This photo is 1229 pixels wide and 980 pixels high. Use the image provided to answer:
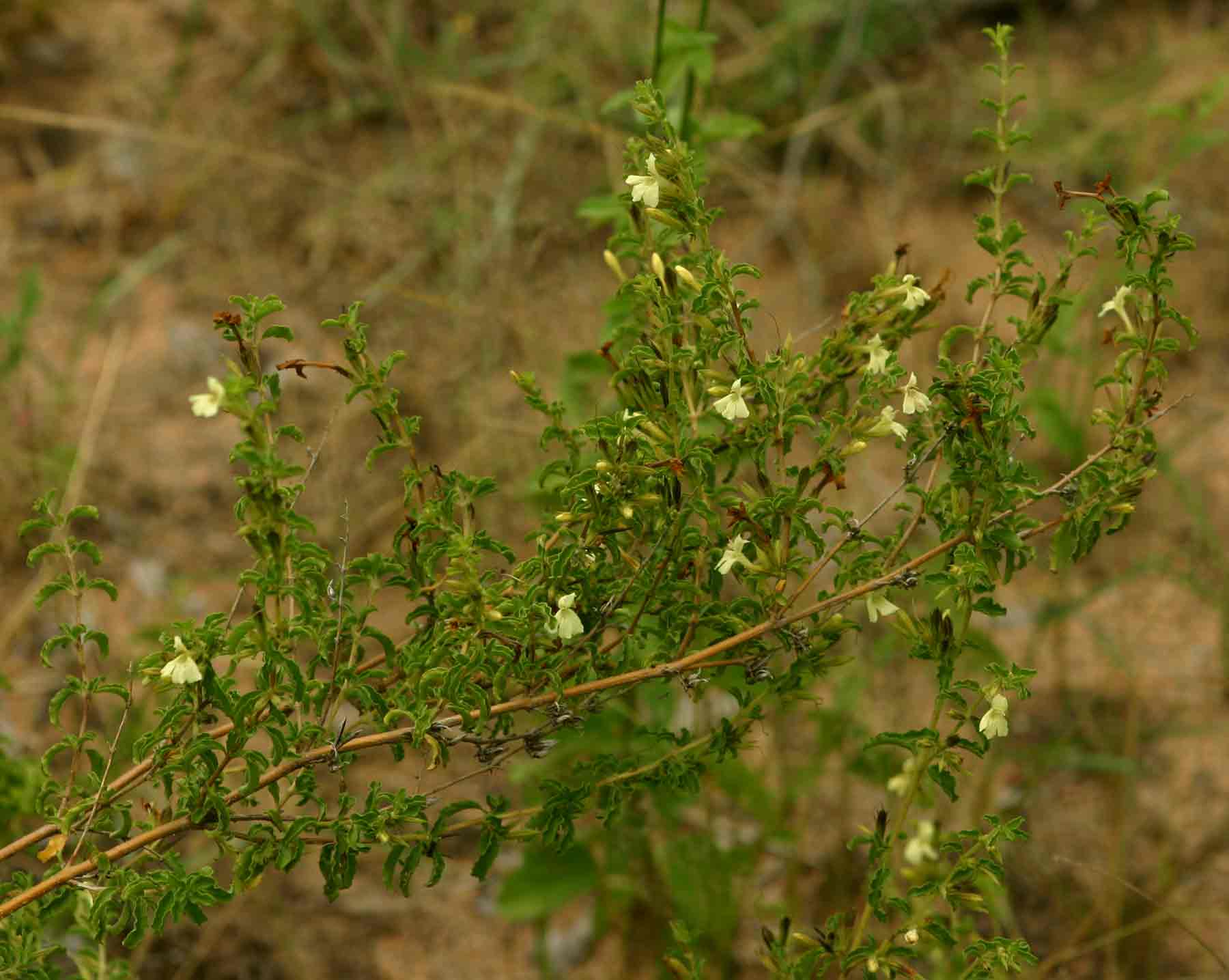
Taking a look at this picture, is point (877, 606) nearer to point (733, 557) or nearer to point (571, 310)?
point (733, 557)

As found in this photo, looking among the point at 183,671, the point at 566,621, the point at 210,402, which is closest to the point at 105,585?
the point at 183,671

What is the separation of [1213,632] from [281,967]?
7.20 ft

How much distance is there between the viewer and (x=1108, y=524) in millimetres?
1602

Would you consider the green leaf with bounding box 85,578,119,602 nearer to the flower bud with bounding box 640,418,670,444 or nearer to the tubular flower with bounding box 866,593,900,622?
the flower bud with bounding box 640,418,670,444

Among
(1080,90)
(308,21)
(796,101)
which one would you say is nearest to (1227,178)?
(1080,90)

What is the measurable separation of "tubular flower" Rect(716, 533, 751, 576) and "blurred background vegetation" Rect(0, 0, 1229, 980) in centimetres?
76

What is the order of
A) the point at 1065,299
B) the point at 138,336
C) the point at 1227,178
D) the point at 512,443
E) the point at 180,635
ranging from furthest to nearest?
the point at 1227,178 → the point at 138,336 → the point at 512,443 → the point at 1065,299 → the point at 180,635

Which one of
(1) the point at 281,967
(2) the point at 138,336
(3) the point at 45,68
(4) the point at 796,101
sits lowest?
(1) the point at 281,967

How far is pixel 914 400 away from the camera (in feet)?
4.71

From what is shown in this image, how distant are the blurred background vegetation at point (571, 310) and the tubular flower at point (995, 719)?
864mm

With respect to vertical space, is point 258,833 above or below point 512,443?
below

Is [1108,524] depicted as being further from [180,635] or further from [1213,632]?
[1213,632]

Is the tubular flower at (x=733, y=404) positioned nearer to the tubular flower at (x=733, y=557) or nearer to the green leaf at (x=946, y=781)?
the tubular flower at (x=733, y=557)

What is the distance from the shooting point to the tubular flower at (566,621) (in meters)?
1.37
